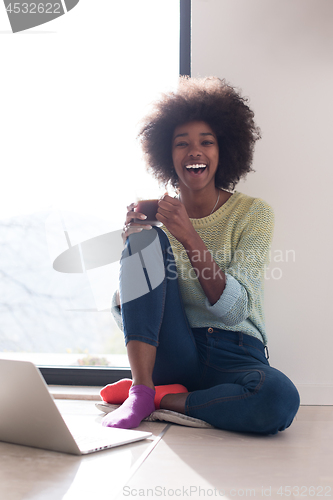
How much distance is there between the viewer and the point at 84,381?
78.4 inches

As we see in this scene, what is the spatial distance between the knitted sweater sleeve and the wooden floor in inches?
14.7

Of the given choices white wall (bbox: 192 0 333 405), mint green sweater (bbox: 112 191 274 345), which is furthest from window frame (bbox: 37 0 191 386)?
mint green sweater (bbox: 112 191 274 345)

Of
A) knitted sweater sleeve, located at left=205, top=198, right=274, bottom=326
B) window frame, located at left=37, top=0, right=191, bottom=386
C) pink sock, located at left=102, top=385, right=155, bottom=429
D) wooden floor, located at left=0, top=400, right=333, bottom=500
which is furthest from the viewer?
window frame, located at left=37, top=0, right=191, bottom=386

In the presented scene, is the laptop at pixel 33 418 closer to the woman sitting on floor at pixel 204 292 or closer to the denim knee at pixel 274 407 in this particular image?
the woman sitting on floor at pixel 204 292

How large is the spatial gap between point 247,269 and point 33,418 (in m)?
0.84

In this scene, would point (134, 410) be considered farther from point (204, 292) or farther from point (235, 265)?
point (235, 265)

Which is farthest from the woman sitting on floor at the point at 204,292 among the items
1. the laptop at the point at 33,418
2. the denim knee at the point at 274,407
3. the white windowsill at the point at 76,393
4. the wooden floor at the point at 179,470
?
the white windowsill at the point at 76,393

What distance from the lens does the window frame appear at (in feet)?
6.25

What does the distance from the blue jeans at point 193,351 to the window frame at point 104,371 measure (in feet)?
1.89

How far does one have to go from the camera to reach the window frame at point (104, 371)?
1905mm

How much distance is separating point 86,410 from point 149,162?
1062 mm

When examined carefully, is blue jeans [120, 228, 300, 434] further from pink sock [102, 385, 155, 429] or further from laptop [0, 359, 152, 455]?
laptop [0, 359, 152, 455]

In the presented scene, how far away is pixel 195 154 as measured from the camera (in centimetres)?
160

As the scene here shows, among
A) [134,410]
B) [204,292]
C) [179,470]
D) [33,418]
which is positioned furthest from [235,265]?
[33,418]
